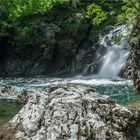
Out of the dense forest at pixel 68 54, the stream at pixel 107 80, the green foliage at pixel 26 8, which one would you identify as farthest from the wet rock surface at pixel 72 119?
the green foliage at pixel 26 8

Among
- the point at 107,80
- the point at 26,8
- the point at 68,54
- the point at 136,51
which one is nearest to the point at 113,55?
the point at 68,54

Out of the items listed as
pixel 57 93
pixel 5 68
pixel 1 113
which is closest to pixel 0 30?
pixel 5 68

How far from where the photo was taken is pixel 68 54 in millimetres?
47281

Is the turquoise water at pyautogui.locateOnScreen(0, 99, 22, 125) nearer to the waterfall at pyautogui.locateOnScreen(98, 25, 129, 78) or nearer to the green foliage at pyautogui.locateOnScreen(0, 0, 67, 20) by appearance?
the waterfall at pyautogui.locateOnScreen(98, 25, 129, 78)

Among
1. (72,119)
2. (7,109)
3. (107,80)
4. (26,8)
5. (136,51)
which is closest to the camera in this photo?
(72,119)

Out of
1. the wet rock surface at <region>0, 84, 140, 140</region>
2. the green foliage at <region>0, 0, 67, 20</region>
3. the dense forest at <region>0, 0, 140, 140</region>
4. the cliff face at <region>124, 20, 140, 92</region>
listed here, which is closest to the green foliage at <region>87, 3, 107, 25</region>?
the dense forest at <region>0, 0, 140, 140</region>

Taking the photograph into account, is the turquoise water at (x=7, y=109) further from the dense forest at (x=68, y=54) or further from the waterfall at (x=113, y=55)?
the waterfall at (x=113, y=55)

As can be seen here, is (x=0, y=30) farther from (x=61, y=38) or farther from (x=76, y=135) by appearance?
(x=76, y=135)

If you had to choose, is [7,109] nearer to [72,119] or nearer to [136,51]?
[72,119]

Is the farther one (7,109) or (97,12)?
(97,12)

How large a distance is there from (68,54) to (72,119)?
36510mm

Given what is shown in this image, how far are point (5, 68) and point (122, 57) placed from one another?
46.6ft

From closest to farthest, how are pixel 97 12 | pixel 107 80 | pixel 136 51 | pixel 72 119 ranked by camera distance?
pixel 72 119, pixel 136 51, pixel 97 12, pixel 107 80

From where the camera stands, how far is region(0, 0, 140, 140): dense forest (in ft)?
41.9
